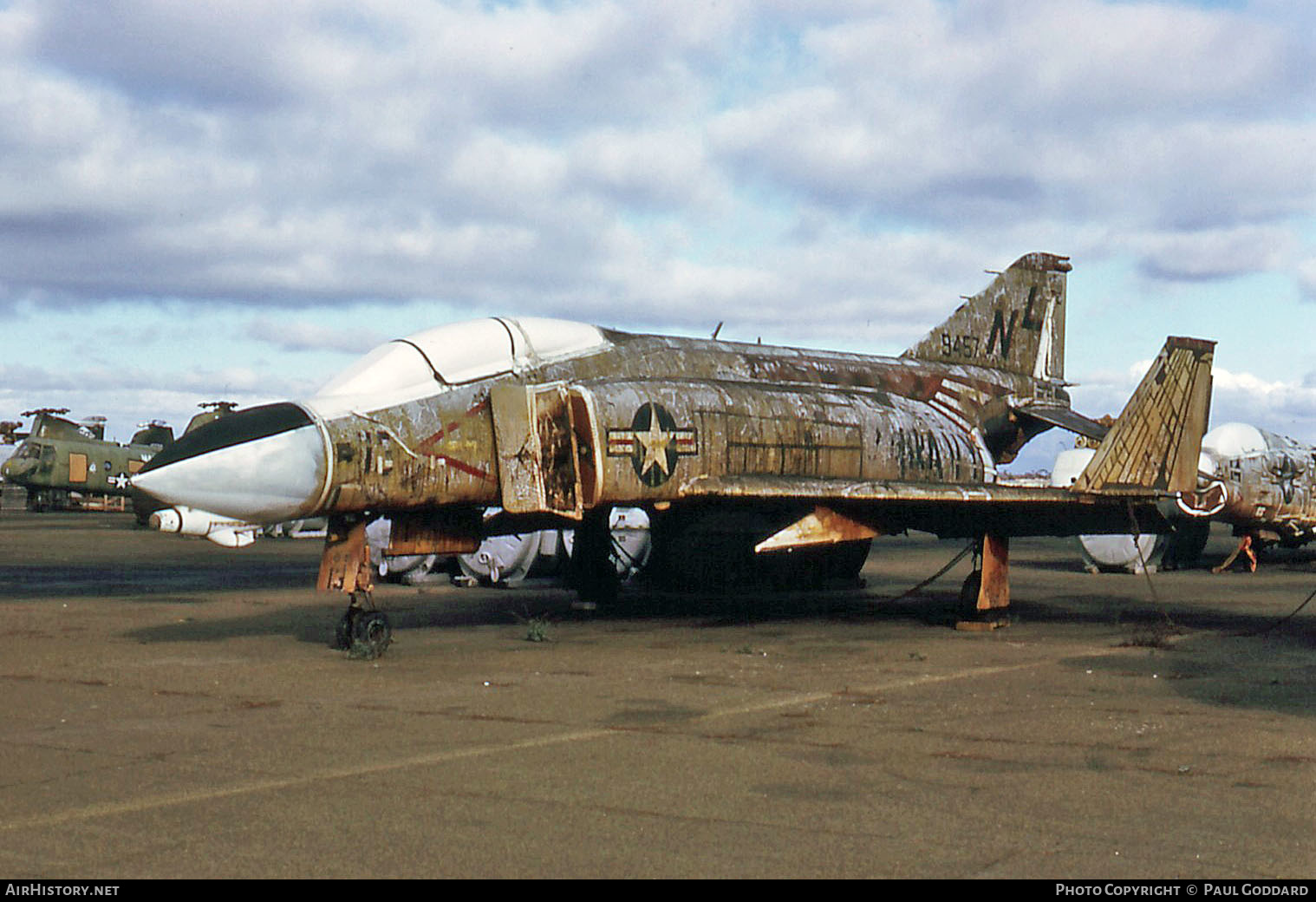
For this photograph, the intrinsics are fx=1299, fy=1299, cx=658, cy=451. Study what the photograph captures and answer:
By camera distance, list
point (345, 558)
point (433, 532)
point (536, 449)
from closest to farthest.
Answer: point (345, 558) → point (536, 449) → point (433, 532)

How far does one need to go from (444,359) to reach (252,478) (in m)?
2.43

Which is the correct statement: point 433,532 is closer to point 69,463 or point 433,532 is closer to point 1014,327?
point 1014,327

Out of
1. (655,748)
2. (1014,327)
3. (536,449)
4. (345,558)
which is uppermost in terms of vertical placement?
(1014,327)

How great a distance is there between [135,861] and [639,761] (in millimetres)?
2895

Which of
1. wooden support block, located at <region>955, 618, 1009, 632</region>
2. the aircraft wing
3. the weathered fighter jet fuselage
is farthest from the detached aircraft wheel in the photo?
wooden support block, located at <region>955, 618, 1009, 632</region>

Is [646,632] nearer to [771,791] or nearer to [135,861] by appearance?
[771,791]

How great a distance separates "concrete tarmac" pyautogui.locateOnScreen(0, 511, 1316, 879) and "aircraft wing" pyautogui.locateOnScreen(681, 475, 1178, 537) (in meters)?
1.22

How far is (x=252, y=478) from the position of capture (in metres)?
10.8

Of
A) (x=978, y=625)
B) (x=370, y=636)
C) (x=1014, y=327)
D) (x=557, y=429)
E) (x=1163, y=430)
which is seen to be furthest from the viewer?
(x=1014, y=327)

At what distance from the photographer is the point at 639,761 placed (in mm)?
7277

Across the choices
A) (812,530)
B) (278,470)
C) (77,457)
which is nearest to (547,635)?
(812,530)

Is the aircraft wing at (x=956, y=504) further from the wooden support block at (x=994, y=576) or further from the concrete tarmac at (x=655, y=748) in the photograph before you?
the concrete tarmac at (x=655, y=748)

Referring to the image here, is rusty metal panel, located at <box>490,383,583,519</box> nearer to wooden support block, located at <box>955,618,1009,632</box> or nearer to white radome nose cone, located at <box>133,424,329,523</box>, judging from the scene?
white radome nose cone, located at <box>133,424,329,523</box>

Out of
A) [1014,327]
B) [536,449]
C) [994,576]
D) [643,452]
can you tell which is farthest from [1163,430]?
[536,449]
